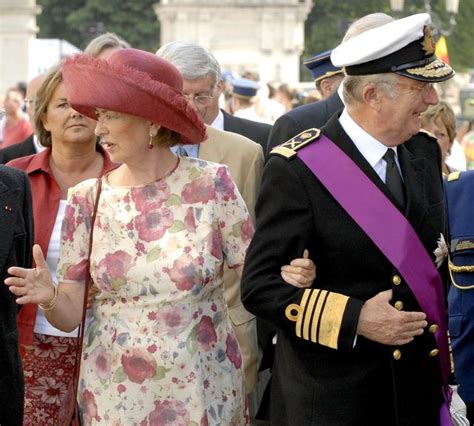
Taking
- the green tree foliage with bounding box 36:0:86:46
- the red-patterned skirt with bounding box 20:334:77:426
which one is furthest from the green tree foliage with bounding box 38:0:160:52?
the red-patterned skirt with bounding box 20:334:77:426

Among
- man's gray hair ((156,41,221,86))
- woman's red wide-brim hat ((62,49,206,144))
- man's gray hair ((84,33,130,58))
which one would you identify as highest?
woman's red wide-brim hat ((62,49,206,144))

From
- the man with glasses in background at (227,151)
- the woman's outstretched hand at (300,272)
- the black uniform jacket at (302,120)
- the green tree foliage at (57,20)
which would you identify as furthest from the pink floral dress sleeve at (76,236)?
the green tree foliage at (57,20)

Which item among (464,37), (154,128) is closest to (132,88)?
(154,128)

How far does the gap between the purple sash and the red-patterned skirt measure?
69.3 inches

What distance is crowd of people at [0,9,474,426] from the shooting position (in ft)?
16.9

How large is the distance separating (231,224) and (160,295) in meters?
0.38

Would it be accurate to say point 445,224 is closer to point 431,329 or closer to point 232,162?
point 431,329

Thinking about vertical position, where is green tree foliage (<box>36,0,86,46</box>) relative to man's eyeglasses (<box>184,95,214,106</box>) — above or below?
below

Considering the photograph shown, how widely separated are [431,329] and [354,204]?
50 centimetres

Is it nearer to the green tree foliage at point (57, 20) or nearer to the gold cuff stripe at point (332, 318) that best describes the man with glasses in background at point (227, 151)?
the gold cuff stripe at point (332, 318)

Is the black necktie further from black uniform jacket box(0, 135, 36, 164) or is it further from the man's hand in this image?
black uniform jacket box(0, 135, 36, 164)

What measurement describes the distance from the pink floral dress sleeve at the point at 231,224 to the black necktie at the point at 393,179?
601mm

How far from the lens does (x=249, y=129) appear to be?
853cm

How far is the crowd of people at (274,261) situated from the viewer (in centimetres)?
516
